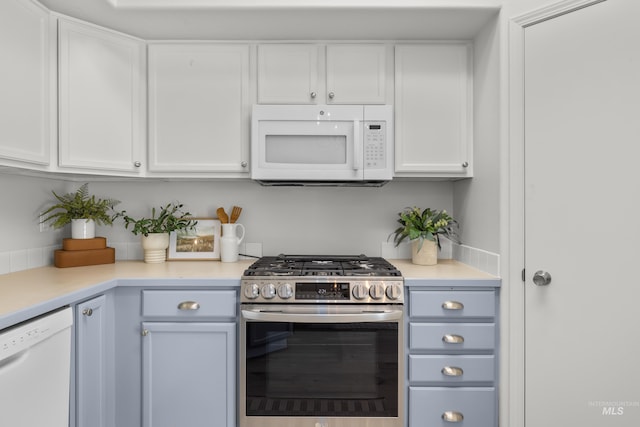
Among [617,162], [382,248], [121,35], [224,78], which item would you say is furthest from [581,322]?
[121,35]

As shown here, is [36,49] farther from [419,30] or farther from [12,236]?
[419,30]

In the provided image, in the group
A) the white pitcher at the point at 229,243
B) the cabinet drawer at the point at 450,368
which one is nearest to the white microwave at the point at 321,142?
the white pitcher at the point at 229,243

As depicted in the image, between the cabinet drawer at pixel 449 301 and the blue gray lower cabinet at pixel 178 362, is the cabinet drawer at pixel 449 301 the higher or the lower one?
the higher one

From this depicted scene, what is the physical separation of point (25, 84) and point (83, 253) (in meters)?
0.93

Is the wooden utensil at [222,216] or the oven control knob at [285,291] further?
the wooden utensil at [222,216]

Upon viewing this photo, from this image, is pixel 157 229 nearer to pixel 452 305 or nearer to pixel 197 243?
pixel 197 243

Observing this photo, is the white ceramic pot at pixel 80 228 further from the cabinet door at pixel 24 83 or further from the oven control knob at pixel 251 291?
the oven control knob at pixel 251 291

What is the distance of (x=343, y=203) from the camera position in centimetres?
241

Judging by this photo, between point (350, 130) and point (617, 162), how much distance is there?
47.3 inches

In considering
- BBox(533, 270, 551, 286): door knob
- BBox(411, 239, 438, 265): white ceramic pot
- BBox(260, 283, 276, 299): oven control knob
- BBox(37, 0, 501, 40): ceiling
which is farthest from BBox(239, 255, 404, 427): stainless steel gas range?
BBox(37, 0, 501, 40): ceiling

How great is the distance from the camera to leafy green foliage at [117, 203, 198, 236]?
87.7 inches

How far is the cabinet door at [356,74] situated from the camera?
6.85ft

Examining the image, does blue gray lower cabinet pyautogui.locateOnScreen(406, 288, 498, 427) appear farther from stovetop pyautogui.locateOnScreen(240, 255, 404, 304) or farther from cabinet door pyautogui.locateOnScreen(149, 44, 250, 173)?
cabinet door pyautogui.locateOnScreen(149, 44, 250, 173)

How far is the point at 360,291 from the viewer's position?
173cm
